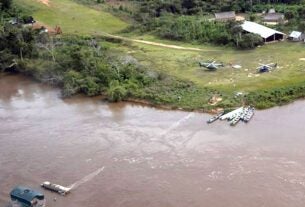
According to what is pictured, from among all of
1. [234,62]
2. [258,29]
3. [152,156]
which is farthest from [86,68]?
[258,29]

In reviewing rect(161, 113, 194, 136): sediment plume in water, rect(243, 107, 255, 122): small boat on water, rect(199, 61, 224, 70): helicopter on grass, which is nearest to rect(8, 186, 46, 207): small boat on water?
rect(161, 113, 194, 136): sediment plume in water

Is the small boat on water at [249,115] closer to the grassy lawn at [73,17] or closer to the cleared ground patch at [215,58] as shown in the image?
the cleared ground patch at [215,58]

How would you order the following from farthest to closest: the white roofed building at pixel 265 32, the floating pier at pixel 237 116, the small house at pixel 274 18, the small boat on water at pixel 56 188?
1. the small house at pixel 274 18
2. the white roofed building at pixel 265 32
3. the floating pier at pixel 237 116
4. the small boat on water at pixel 56 188

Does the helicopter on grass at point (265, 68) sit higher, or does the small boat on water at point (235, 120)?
the helicopter on grass at point (265, 68)

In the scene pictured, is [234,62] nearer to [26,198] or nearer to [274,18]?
[274,18]

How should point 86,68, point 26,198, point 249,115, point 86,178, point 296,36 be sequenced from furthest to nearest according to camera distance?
point 296,36, point 86,68, point 249,115, point 86,178, point 26,198

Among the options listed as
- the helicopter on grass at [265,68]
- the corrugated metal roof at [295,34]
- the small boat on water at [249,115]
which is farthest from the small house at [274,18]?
the small boat on water at [249,115]

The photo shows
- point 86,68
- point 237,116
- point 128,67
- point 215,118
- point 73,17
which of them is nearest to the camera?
point 237,116
